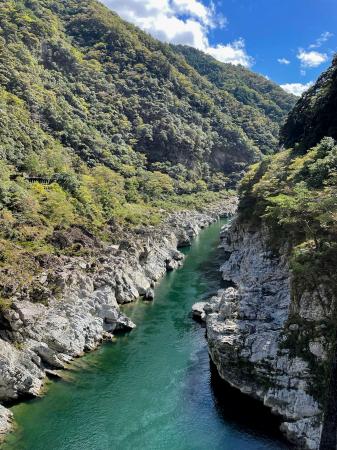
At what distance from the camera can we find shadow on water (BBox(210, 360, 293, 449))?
23.6 meters

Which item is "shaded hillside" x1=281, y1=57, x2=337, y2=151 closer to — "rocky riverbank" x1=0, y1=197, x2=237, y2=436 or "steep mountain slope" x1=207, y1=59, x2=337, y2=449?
"steep mountain slope" x1=207, y1=59, x2=337, y2=449

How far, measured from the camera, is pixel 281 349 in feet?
83.7

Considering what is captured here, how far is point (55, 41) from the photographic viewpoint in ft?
344

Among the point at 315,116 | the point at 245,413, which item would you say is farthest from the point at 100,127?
the point at 245,413

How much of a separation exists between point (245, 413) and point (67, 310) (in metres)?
15.0

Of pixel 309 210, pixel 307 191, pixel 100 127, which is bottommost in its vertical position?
pixel 309 210

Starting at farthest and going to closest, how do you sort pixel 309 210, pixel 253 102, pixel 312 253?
pixel 253 102 → pixel 309 210 → pixel 312 253

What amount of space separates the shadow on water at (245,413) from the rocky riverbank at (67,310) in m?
10.4

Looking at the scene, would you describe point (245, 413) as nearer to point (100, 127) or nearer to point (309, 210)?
point (309, 210)

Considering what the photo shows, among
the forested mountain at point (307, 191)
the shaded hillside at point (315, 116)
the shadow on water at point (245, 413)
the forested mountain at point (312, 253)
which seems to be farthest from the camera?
the shaded hillside at point (315, 116)

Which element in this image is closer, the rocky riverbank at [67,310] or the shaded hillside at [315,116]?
the rocky riverbank at [67,310]

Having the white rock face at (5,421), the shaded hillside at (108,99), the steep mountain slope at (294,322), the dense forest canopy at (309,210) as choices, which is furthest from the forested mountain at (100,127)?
the dense forest canopy at (309,210)

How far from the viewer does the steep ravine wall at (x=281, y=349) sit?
2299 centimetres

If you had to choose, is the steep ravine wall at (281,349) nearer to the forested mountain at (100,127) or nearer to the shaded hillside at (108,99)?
the forested mountain at (100,127)
